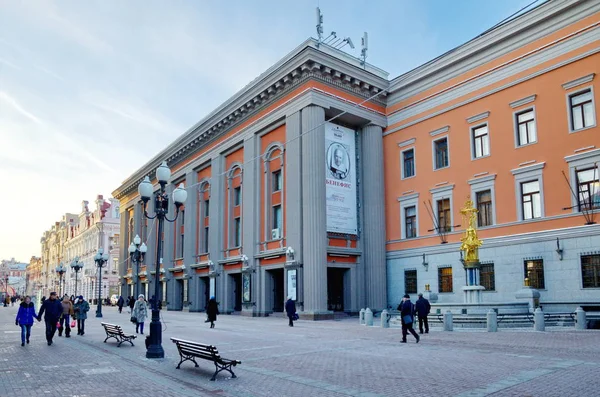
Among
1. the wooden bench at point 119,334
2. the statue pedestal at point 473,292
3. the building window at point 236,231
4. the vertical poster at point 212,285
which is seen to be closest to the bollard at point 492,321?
the statue pedestal at point 473,292

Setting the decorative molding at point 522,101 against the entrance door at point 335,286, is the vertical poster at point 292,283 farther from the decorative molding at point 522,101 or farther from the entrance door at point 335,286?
the decorative molding at point 522,101

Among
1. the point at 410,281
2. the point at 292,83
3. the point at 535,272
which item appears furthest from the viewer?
the point at 292,83

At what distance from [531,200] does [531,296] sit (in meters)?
5.55

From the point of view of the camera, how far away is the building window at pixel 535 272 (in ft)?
84.6

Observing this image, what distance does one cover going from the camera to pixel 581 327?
65.2ft

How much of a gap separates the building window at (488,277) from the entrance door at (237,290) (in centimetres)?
1811

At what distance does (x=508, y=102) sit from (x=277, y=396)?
24570 millimetres

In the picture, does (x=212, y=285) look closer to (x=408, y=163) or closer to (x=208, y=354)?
(x=408, y=163)

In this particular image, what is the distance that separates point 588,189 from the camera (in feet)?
80.8


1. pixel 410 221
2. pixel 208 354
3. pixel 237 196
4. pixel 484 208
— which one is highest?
pixel 237 196

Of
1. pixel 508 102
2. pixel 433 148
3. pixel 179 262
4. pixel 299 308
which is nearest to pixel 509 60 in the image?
pixel 508 102

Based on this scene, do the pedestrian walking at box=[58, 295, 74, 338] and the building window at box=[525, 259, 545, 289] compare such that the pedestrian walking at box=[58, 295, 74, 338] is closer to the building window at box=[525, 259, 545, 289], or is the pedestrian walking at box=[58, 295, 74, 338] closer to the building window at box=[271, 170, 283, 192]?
the building window at box=[271, 170, 283, 192]

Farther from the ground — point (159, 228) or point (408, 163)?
point (408, 163)

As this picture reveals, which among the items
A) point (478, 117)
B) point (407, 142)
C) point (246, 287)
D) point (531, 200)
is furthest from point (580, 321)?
point (246, 287)
